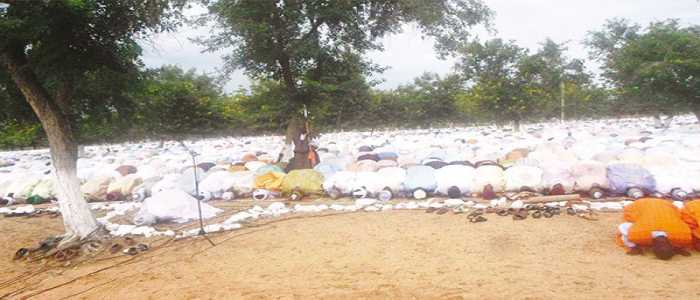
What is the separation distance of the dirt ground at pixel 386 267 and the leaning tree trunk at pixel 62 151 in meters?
0.72

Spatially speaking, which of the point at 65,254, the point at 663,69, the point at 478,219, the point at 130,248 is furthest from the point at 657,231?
the point at 663,69

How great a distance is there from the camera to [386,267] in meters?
4.77

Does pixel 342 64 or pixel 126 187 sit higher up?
pixel 342 64

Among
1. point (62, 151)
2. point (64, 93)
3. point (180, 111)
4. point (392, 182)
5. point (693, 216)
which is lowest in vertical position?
point (392, 182)

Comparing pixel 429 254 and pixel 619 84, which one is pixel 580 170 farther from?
pixel 619 84

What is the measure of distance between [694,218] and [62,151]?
25.5 ft

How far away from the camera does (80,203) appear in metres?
6.04

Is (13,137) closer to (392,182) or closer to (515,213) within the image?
(392,182)

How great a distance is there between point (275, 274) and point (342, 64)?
8.48m

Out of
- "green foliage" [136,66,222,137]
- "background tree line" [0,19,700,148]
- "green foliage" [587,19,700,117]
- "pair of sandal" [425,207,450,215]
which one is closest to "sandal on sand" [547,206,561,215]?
"pair of sandal" [425,207,450,215]

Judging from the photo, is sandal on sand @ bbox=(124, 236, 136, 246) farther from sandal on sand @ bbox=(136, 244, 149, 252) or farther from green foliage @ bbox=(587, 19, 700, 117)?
green foliage @ bbox=(587, 19, 700, 117)

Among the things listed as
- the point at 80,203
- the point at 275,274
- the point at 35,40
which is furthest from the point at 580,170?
the point at 35,40

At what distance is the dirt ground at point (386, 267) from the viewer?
405cm

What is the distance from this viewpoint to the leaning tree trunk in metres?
5.79
